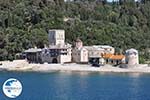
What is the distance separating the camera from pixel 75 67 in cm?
6297

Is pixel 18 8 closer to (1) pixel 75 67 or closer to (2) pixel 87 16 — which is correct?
(2) pixel 87 16

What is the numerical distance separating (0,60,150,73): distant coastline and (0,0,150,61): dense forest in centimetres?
Answer: 432

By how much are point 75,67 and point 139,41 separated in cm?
1952

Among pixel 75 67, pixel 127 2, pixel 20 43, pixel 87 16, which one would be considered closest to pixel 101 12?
pixel 87 16

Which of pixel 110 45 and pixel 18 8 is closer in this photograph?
pixel 110 45

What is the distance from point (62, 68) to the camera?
2477 inches

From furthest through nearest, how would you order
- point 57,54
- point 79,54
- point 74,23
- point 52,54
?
point 74,23, point 52,54, point 57,54, point 79,54

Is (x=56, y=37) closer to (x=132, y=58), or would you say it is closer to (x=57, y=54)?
(x=57, y=54)

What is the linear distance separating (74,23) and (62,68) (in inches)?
811

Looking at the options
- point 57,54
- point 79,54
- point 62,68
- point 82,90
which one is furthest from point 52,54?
point 82,90

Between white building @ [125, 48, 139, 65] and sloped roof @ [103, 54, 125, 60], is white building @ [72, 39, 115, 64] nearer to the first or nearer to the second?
sloped roof @ [103, 54, 125, 60]

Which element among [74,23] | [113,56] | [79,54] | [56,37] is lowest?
[113,56]

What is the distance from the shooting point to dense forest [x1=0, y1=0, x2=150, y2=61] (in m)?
73.4

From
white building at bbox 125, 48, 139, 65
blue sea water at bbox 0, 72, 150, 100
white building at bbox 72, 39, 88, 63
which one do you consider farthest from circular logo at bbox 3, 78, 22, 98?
white building at bbox 72, 39, 88, 63
